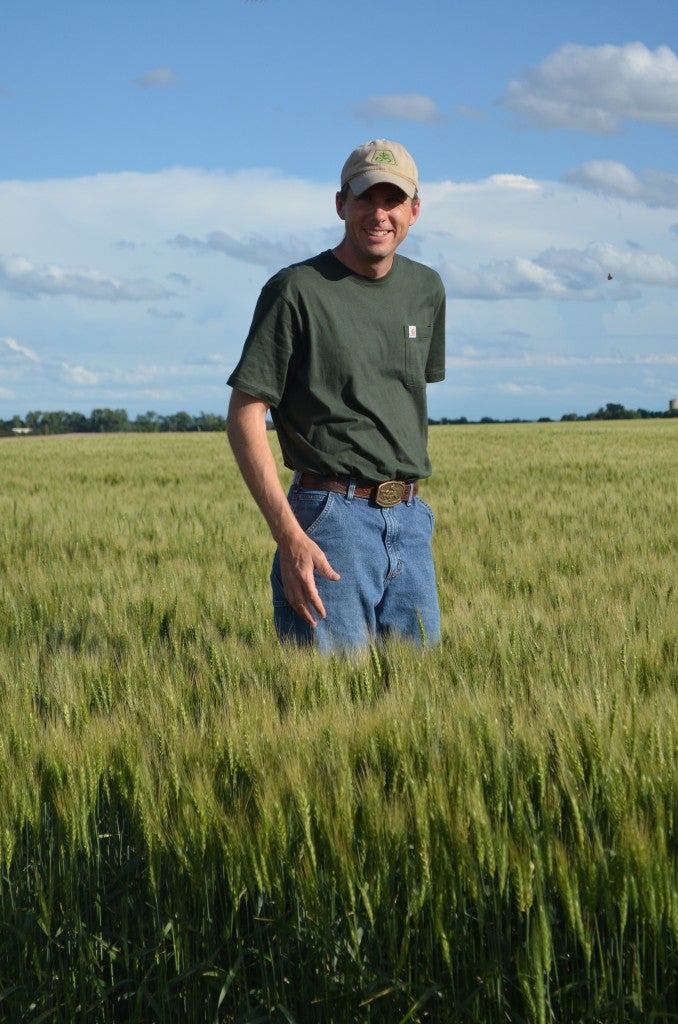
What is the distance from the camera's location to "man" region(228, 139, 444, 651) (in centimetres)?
266

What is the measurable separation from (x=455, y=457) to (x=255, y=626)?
12.1m

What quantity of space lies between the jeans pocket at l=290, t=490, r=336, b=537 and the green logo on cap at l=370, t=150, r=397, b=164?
85cm

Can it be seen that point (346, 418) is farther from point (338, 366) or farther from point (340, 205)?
point (340, 205)

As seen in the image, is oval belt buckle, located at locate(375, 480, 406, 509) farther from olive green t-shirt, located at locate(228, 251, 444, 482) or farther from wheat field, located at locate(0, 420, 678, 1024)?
wheat field, located at locate(0, 420, 678, 1024)

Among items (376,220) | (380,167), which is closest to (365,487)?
(376,220)

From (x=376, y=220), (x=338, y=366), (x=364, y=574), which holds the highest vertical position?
(x=376, y=220)

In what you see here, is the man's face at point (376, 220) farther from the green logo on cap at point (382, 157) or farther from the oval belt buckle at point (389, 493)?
the oval belt buckle at point (389, 493)

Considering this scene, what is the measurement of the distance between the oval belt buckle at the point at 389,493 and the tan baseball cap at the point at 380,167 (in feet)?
2.46

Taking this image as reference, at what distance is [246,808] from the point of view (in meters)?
1.81

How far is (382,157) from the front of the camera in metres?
2.64

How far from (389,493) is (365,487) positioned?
0.07 metres

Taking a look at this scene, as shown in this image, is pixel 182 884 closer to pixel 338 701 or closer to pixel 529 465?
pixel 338 701

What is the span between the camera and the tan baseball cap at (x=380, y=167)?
2.62m

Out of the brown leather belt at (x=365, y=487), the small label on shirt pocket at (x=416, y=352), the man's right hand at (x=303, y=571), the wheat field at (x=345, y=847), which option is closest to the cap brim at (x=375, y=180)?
the small label on shirt pocket at (x=416, y=352)
